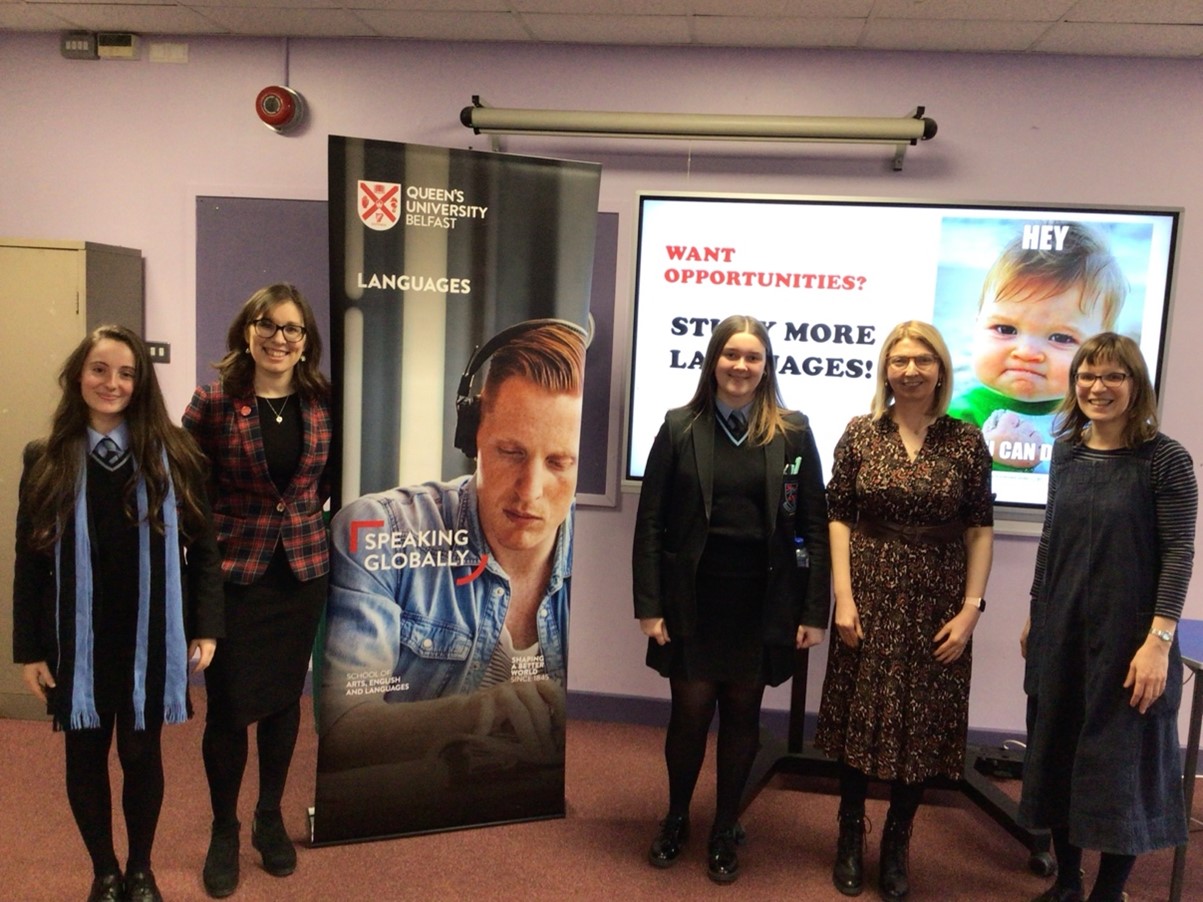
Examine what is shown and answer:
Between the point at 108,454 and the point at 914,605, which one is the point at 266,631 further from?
the point at 914,605

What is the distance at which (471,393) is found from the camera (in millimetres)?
2346

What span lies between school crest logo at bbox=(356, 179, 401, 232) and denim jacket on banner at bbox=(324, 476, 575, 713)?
0.70m

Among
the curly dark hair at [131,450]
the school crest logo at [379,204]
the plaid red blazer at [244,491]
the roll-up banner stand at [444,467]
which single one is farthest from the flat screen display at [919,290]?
the curly dark hair at [131,450]

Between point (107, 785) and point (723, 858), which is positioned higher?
point (107, 785)

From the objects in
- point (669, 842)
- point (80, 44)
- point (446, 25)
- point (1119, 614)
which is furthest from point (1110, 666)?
point (80, 44)

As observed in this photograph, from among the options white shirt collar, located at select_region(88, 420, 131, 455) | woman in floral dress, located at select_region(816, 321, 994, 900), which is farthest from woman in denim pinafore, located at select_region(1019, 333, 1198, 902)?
white shirt collar, located at select_region(88, 420, 131, 455)

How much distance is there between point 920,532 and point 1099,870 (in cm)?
93

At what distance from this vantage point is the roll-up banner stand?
7.37 ft

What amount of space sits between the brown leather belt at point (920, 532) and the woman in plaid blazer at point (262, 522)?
4.65ft

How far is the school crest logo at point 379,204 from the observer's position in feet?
7.27

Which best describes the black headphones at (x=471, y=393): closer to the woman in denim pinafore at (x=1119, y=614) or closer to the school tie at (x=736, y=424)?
the school tie at (x=736, y=424)

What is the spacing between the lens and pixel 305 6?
286 centimetres

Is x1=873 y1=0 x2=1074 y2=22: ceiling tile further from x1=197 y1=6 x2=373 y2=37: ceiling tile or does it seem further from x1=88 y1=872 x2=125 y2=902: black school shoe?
x1=88 y1=872 x2=125 y2=902: black school shoe

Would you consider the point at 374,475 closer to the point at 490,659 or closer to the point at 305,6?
the point at 490,659
